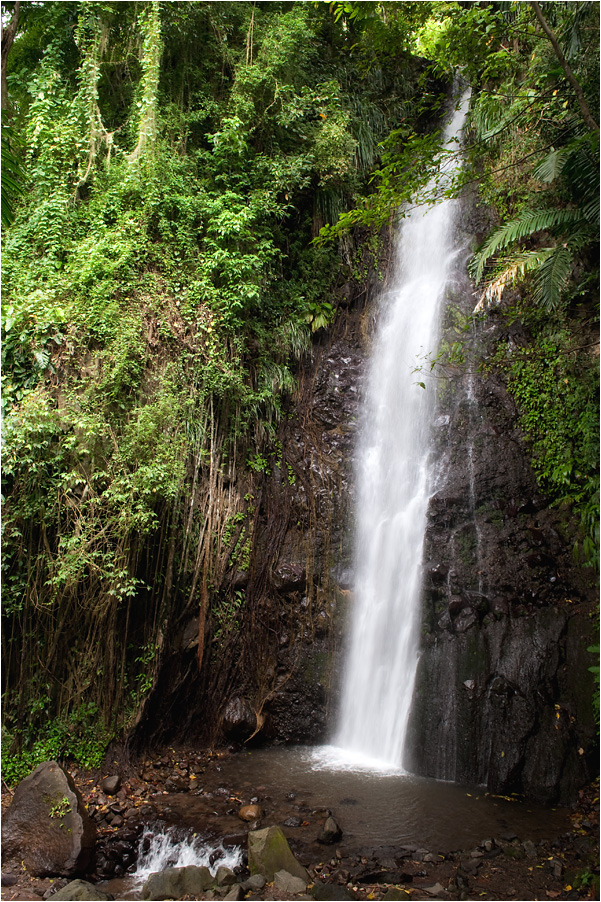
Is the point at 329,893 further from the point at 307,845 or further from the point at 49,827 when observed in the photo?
the point at 49,827

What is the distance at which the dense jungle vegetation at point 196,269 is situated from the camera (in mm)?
6059

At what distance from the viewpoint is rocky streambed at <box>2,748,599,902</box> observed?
438 centimetres

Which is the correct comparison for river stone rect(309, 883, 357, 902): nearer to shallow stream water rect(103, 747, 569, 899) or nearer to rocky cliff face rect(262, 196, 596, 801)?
shallow stream water rect(103, 747, 569, 899)

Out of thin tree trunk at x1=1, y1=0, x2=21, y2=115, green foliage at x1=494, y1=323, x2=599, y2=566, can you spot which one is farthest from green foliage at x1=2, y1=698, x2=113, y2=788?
thin tree trunk at x1=1, y1=0, x2=21, y2=115

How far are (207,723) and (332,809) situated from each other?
7.41 ft

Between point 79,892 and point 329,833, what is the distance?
209cm

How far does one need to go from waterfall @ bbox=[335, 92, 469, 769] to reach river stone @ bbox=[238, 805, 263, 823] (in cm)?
169

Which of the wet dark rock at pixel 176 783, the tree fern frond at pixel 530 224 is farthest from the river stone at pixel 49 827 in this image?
the tree fern frond at pixel 530 224

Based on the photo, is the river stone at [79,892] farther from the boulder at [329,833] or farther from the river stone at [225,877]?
the boulder at [329,833]

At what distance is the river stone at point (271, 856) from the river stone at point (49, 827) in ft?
4.96

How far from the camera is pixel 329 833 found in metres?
4.98

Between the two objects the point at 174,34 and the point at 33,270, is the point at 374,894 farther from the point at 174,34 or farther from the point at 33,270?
the point at 174,34

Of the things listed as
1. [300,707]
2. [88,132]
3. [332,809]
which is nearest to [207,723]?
[300,707]

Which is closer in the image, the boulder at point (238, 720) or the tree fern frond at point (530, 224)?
the tree fern frond at point (530, 224)
